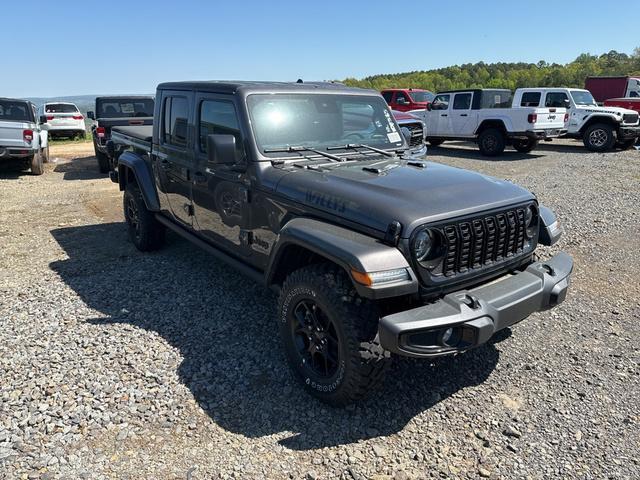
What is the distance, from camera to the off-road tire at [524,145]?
1466 cm

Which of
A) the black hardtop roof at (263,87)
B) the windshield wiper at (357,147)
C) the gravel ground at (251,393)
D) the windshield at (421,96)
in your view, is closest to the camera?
the gravel ground at (251,393)

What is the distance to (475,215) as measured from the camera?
2895mm

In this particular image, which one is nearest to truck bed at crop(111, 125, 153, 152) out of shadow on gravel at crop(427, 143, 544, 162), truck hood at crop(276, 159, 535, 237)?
truck hood at crop(276, 159, 535, 237)

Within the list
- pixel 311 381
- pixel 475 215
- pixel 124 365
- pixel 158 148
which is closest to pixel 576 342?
pixel 475 215

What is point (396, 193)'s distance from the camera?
298 cm

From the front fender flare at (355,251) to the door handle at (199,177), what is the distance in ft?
4.78

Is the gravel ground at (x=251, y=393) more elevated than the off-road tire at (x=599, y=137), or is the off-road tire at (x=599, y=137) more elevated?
the off-road tire at (x=599, y=137)

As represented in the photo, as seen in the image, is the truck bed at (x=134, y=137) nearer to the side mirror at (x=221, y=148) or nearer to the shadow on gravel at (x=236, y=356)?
the shadow on gravel at (x=236, y=356)

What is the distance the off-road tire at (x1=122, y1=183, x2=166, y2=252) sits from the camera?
5695 millimetres

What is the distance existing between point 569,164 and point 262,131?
1143cm

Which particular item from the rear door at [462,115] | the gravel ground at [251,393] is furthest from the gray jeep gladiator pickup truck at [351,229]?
the rear door at [462,115]

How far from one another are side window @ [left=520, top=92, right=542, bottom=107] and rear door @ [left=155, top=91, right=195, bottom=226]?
13.1 m

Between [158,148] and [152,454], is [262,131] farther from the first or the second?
[152,454]

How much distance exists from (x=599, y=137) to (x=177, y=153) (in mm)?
14565
